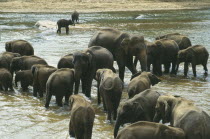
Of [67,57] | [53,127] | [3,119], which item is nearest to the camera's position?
[53,127]

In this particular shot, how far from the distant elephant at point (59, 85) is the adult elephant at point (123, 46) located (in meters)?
2.83

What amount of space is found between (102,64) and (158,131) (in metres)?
5.24

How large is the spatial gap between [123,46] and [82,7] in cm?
3824

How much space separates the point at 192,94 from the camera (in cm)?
1166

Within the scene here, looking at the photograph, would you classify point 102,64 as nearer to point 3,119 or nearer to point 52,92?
point 52,92

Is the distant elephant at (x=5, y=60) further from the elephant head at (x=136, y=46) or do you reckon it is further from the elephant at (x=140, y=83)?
the elephant at (x=140, y=83)

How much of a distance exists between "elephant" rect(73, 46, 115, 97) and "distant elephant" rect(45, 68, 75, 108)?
331 mm

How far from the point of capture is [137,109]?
8133mm

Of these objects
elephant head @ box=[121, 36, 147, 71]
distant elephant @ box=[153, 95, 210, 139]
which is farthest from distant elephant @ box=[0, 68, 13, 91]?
distant elephant @ box=[153, 95, 210, 139]

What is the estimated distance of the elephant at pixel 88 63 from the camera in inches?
421

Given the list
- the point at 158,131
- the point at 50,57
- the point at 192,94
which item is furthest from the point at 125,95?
the point at 50,57

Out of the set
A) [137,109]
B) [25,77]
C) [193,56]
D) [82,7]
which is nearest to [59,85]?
[25,77]

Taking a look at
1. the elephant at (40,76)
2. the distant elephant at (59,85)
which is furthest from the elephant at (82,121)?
the elephant at (40,76)

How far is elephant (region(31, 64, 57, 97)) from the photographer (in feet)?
36.8
